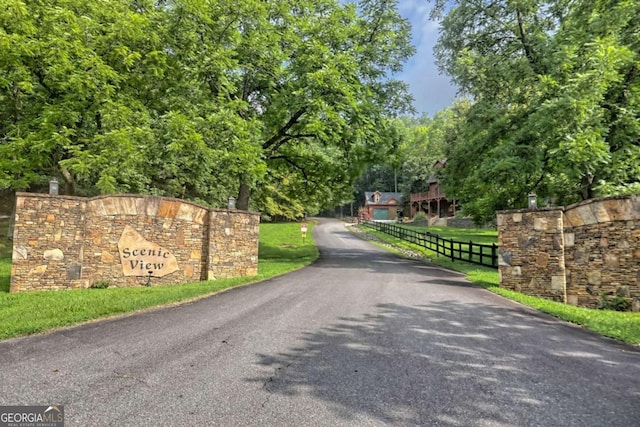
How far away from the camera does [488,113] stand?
14.7 metres

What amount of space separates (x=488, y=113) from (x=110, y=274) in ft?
48.3

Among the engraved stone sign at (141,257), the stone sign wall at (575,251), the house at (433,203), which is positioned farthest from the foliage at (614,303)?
the house at (433,203)

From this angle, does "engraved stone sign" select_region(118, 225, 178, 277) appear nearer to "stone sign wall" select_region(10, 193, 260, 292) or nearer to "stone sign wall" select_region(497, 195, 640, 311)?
"stone sign wall" select_region(10, 193, 260, 292)

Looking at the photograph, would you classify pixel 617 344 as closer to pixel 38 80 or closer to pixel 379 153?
pixel 379 153

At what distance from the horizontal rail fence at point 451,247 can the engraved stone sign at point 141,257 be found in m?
11.8

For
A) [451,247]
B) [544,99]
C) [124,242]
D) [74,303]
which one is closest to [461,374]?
[74,303]

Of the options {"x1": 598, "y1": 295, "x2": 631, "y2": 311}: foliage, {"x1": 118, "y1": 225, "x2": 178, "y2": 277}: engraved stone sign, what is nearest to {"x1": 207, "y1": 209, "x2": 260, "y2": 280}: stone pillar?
{"x1": 118, "y1": 225, "x2": 178, "y2": 277}: engraved stone sign

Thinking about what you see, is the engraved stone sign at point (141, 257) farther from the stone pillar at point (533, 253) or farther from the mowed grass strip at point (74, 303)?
the stone pillar at point (533, 253)

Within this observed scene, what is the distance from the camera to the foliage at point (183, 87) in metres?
11.2

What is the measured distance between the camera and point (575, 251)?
923cm

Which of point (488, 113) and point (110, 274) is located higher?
point (488, 113)

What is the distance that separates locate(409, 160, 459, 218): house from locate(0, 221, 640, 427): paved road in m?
48.4

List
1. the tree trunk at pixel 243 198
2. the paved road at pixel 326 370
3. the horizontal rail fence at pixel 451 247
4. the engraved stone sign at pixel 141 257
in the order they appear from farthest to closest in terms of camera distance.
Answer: the tree trunk at pixel 243 198
the horizontal rail fence at pixel 451 247
the engraved stone sign at pixel 141 257
the paved road at pixel 326 370

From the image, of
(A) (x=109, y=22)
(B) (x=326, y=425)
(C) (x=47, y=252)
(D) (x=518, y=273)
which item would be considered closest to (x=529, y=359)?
(B) (x=326, y=425)
